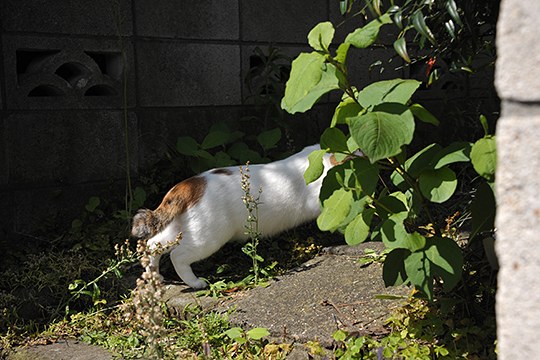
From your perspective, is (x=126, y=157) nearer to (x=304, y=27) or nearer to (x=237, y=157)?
(x=237, y=157)

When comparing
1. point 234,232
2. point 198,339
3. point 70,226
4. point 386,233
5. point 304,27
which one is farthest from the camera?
point 304,27

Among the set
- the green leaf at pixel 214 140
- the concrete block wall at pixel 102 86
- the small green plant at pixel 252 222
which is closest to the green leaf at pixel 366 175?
the small green plant at pixel 252 222

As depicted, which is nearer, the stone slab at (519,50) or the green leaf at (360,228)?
the stone slab at (519,50)

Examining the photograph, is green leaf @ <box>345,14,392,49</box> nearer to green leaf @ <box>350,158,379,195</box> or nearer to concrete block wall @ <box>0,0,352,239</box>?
green leaf @ <box>350,158,379,195</box>

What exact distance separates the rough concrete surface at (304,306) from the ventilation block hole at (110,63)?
1.50 m

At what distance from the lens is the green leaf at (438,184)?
7.07ft

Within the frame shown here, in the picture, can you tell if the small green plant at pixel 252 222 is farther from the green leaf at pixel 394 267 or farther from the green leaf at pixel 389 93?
the green leaf at pixel 389 93

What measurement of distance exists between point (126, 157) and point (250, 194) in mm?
965

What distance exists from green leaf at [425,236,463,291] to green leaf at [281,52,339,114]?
0.64 metres

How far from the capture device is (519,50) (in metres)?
1.03

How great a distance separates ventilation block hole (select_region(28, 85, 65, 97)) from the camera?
4059 millimetres

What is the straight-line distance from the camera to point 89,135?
4.20 m

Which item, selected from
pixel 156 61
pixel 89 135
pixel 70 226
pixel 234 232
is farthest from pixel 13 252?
pixel 156 61

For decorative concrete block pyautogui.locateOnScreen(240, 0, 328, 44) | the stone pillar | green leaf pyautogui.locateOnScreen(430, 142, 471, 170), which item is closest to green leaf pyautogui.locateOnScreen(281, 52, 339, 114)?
green leaf pyautogui.locateOnScreen(430, 142, 471, 170)
